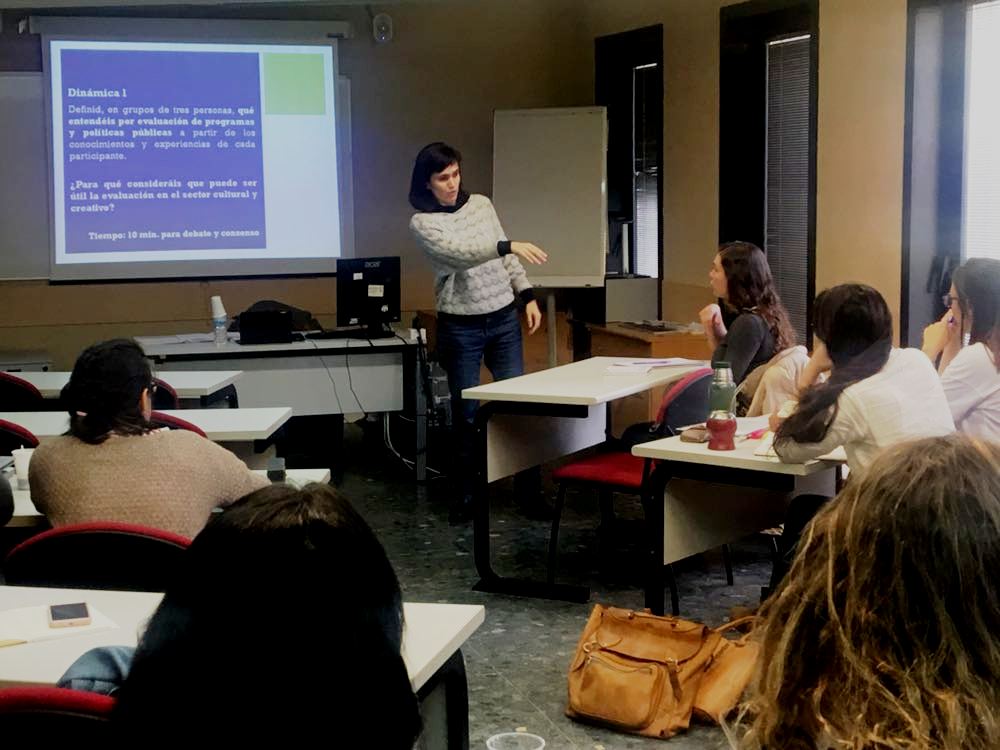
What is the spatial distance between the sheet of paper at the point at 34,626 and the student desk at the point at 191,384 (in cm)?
280

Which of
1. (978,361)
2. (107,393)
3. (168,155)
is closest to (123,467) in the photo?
(107,393)

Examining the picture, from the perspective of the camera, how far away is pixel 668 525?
3.73 meters

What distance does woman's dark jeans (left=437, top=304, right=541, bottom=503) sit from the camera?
210 inches

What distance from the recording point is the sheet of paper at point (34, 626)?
2.08 metres

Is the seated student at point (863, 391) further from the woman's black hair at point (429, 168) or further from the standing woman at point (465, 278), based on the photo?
the woman's black hair at point (429, 168)

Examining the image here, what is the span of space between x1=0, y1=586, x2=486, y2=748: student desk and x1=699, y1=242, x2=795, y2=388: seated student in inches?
96.0

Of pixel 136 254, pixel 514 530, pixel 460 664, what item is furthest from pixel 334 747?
pixel 136 254

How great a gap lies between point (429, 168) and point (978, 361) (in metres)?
2.45

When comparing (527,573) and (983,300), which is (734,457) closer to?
(983,300)

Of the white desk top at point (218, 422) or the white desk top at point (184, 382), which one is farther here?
the white desk top at point (184, 382)

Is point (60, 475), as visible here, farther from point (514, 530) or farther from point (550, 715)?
point (514, 530)

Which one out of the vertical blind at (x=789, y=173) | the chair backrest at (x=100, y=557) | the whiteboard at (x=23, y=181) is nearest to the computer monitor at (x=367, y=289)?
the vertical blind at (x=789, y=173)

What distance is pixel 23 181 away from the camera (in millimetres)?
7070

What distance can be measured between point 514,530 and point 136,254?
3.15m
